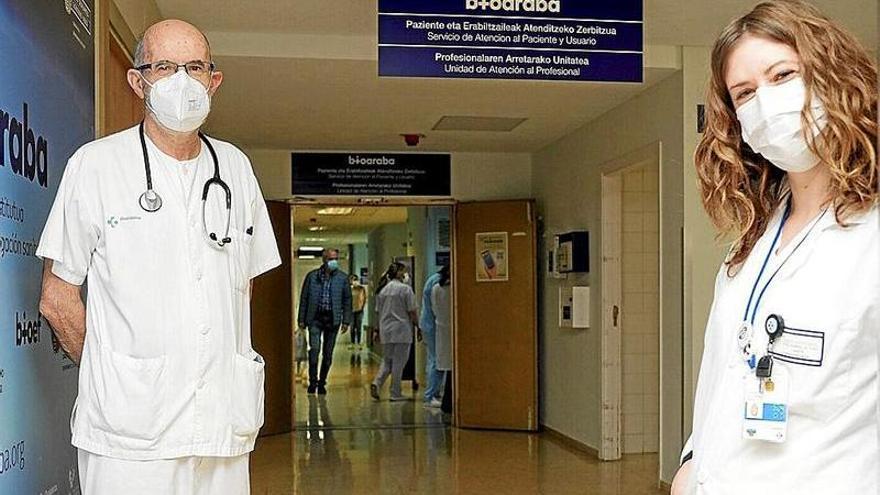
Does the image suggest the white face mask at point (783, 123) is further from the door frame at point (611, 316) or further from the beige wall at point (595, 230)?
the door frame at point (611, 316)

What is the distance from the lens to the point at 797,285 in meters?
1.40

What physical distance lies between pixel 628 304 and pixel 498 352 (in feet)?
5.86

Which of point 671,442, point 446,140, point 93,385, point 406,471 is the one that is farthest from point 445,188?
point 93,385

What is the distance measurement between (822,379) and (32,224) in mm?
1926

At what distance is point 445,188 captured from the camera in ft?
30.3

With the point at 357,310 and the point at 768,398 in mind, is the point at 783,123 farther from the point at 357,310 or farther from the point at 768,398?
the point at 357,310

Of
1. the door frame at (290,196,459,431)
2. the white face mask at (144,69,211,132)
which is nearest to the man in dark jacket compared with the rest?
the door frame at (290,196,459,431)

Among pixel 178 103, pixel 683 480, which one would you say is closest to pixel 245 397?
pixel 178 103

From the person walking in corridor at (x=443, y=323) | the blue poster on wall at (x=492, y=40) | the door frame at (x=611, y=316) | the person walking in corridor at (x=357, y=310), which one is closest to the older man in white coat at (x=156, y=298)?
the blue poster on wall at (x=492, y=40)

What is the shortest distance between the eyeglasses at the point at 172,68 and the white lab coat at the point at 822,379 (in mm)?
1257

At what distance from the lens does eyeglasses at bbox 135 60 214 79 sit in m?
2.04

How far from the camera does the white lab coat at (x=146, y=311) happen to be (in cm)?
192

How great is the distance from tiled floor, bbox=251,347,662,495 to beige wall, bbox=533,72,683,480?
0.38 metres

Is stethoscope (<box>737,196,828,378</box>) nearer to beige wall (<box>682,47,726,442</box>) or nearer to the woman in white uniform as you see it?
the woman in white uniform
